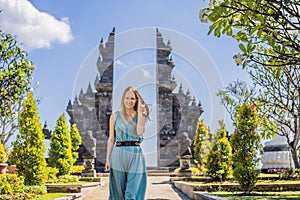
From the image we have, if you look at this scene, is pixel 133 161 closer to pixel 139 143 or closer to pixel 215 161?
pixel 139 143

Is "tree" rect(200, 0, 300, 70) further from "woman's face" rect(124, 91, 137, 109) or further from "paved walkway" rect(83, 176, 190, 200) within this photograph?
"paved walkway" rect(83, 176, 190, 200)

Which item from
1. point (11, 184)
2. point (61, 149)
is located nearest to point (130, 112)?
point (11, 184)

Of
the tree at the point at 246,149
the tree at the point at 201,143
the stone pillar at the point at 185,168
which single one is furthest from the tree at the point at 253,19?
the tree at the point at 201,143

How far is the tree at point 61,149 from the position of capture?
19.6m

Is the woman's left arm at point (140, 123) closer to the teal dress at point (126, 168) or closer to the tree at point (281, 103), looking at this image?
the teal dress at point (126, 168)

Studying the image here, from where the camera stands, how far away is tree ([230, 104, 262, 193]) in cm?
930

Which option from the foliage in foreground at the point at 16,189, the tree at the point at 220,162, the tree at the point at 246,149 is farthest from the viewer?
the tree at the point at 220,162

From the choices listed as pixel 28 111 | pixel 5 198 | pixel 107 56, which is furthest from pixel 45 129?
pixel 5 198

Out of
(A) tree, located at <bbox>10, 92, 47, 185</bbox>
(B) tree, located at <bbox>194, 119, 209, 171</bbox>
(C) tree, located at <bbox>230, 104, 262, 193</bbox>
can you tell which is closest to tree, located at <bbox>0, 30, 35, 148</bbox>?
(A) tree, located at <bbox>10, 92, 47, 185</bbox>

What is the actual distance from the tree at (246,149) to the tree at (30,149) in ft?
19.2

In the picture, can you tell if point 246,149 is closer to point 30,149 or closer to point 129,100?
point 129,100

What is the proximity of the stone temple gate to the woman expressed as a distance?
2406 cm

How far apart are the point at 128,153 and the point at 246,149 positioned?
19.4 feet

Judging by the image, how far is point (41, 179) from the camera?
11094mm
